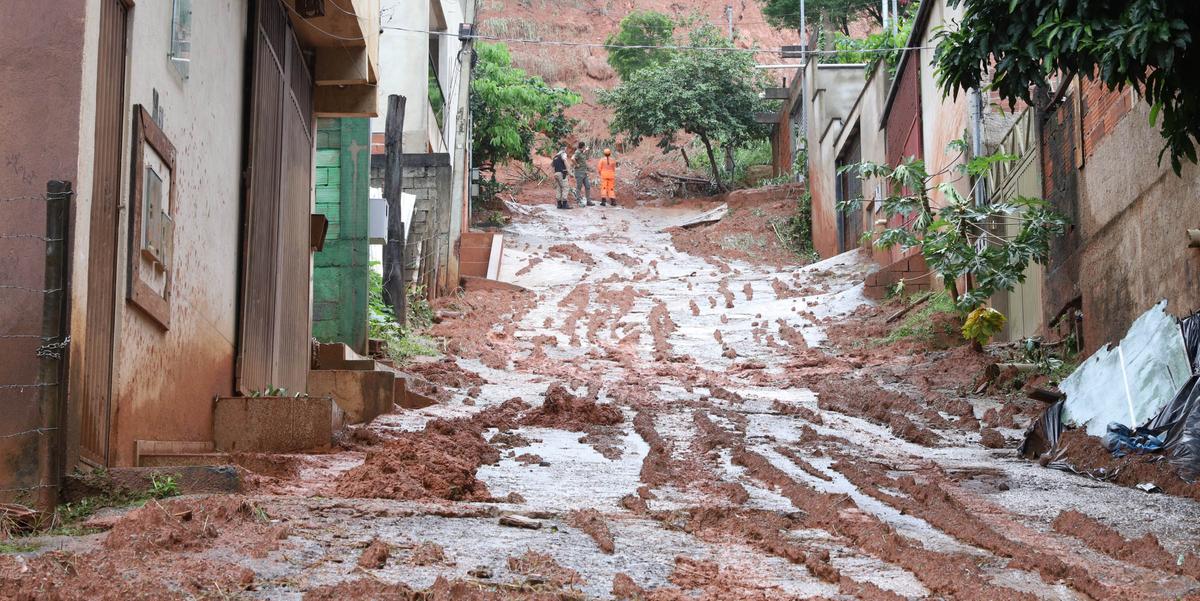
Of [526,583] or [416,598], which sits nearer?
[416,598]

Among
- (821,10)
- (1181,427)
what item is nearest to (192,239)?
(1181,427)

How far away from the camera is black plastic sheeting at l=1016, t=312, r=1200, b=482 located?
768 cm

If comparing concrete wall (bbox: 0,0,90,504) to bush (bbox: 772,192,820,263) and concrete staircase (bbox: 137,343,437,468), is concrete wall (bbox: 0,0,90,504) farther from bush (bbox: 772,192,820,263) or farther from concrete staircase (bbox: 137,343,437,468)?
bush (bbox: 772,192,820,263)

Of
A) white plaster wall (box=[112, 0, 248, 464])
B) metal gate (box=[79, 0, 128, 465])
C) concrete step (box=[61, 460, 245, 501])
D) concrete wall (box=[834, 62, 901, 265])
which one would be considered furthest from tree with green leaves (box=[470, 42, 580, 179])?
concrete step (box=[61, 460, 245, 501])

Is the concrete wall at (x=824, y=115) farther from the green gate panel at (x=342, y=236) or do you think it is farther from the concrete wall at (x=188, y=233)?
the concrete wall at (x=188, y=233)

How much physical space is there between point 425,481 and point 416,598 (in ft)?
8.46

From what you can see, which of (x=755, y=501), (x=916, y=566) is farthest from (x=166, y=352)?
(x=916, y=566)

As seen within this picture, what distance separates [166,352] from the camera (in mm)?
6887

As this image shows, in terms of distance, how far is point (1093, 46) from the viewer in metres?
6.57

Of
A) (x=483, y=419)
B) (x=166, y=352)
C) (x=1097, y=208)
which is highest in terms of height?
(x=1097, y=208)

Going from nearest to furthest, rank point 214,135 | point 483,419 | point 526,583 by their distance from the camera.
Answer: point 526,583
point 214,135
point 483,419

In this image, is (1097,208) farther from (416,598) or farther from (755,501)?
(416,598)

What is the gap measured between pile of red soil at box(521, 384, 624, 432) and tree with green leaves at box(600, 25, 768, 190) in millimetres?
28281

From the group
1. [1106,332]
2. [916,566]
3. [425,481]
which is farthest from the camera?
[1106,332]
